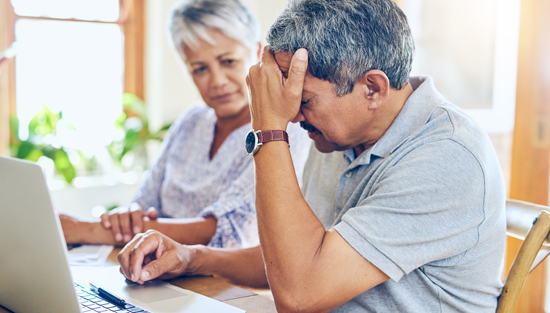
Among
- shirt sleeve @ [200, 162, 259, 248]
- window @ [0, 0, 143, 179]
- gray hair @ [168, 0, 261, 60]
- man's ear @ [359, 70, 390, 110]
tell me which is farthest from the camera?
window @ [0, 0, 143, 179]

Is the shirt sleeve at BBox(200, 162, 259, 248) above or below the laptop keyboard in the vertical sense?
below

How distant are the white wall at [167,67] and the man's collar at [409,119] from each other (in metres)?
2.32

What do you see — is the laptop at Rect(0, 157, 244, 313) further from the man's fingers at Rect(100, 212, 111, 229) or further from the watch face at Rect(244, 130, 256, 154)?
the man's fingers at Rect(100, 212, 111, 229)

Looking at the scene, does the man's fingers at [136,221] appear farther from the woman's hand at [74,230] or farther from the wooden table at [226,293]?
the wooden table at [226,293]

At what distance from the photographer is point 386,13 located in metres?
0.92

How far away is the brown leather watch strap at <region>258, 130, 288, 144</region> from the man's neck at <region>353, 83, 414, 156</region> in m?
0.20

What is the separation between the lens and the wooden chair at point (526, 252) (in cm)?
90

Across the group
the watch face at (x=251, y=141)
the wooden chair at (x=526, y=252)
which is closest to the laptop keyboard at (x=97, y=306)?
the watch face at (x=251, y=141)

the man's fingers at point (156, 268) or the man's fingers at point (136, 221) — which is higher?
the man's fingers at point (156, 268)

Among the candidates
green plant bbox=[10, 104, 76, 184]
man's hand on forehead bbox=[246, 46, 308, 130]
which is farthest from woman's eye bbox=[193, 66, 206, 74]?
green plant bbox=[10, 104, 76, 184]

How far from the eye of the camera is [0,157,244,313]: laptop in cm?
70

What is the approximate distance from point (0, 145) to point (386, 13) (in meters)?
2.68

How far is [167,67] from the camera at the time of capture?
10.6 feet

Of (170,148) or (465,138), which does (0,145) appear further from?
(465,138)
